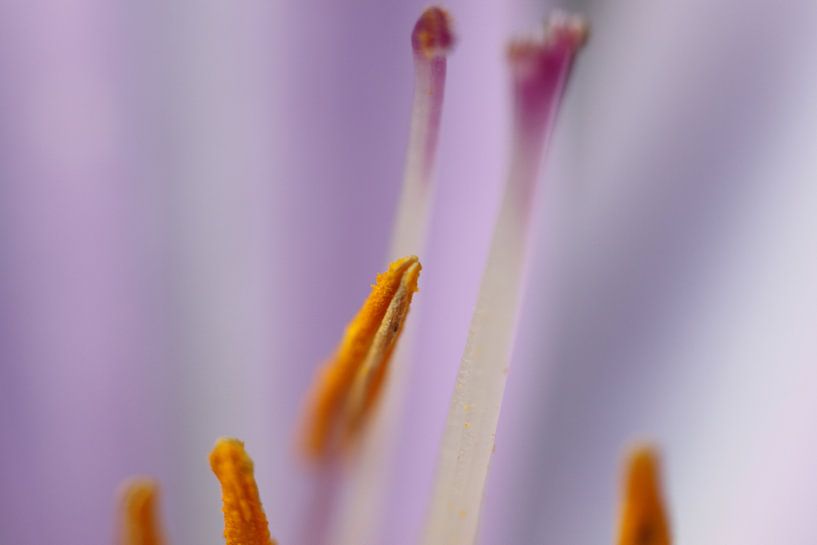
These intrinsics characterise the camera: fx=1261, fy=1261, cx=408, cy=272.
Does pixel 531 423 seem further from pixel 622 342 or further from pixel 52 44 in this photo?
pixel 52 44

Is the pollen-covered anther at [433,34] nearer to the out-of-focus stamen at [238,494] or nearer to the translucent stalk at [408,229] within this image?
the translucent stalk at [408,229]

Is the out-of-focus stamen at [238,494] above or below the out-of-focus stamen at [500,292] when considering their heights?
below

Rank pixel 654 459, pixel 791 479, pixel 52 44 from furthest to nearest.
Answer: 1. pixel 52 44
2. pixel 791 479
3. pixel 654 459

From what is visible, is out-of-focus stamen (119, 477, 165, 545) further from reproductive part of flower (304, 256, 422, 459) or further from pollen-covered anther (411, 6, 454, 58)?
pollen-covered anther (411, 6, 454, 58)

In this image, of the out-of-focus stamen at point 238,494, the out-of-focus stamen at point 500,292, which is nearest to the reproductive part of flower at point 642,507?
the out-of-focus stamen at point 500,292

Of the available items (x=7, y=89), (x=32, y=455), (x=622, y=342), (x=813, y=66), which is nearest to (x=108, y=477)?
(x=32, y=455)

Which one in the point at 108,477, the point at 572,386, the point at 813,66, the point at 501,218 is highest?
the point at 813,66
